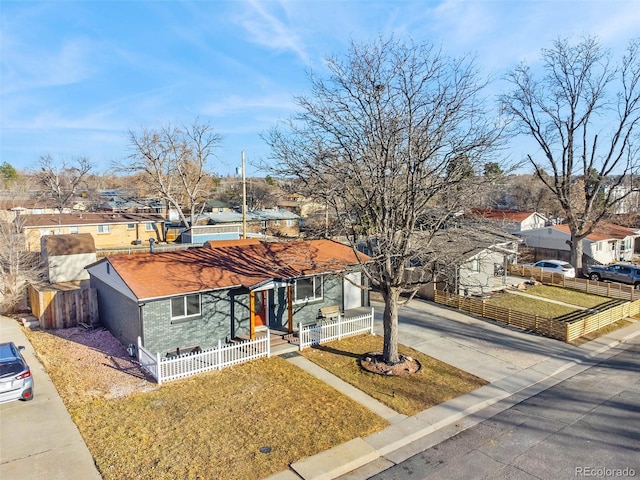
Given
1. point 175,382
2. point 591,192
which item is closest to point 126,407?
point 175,382

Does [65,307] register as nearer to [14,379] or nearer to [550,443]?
[14,379]

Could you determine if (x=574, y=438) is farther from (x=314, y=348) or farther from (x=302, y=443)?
(x=314, y=348)

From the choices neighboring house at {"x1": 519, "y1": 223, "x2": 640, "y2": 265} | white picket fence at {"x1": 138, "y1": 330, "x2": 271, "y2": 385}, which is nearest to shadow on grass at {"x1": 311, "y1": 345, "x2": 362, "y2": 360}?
white picket fence at {"x1": 138, "y1": 330, "x2": 271, "y2": 385}

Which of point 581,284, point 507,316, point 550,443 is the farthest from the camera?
point 581,284

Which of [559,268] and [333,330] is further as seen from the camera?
[559,268]

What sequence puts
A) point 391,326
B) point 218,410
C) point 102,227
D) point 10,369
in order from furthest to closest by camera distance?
point 102,227 → point 391,326 → point 218,410 → point 10,369

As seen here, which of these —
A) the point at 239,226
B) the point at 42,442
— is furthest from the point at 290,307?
the point at 239,226

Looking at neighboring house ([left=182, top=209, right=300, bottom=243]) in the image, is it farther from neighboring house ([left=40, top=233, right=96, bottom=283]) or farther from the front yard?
the front yard

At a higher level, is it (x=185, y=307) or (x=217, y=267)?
(x=217, y=267)
